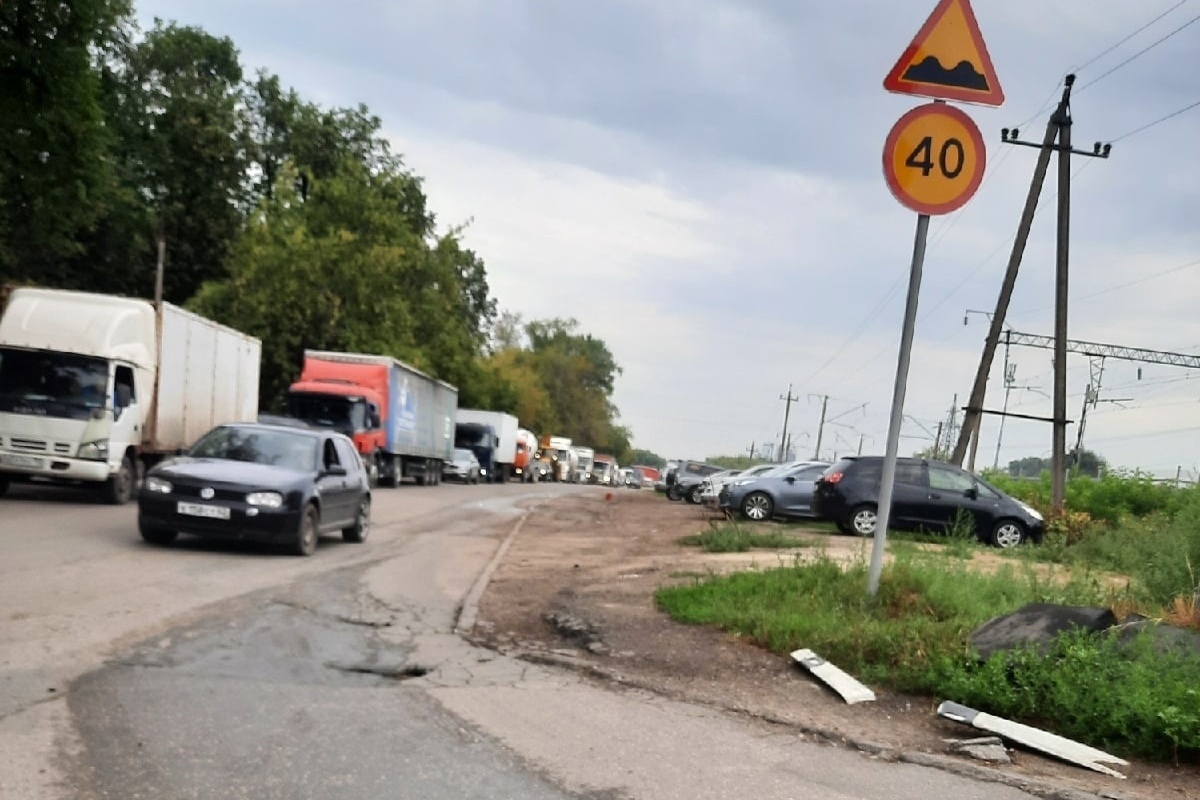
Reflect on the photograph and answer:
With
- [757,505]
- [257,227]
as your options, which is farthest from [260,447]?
[257,227]

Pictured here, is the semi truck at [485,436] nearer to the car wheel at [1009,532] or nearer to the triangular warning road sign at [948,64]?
the car wheel at [1009,532]

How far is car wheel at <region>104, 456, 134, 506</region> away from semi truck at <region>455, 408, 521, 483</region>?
130 feet

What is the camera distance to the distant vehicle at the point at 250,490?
13.1 meters

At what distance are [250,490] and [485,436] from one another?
159ft

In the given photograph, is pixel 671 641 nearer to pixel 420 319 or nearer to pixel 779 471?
pixel 779 471

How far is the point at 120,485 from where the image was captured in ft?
65.8

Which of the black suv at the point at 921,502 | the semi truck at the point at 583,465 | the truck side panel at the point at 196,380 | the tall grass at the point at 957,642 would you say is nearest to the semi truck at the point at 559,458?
the semi truck at the point at 583,465

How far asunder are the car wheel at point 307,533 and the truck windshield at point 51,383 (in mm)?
6816

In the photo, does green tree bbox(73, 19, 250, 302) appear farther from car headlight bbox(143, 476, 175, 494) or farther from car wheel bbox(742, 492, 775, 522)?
car headlight bbox(143, 476, 175, 494)

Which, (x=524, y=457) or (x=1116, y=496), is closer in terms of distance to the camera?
(x=1116, y=496)

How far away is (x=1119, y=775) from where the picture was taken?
5898 mm

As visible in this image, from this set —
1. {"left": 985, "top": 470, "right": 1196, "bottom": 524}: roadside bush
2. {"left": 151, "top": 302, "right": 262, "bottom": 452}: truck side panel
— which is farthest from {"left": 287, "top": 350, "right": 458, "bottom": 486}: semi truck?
{"left": 985, "top": 470, "right": 1196, "bottom": 524}: roadside bush

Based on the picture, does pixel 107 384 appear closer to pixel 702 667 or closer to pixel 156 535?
pixel 156 535

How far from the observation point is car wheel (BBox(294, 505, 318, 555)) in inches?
540
